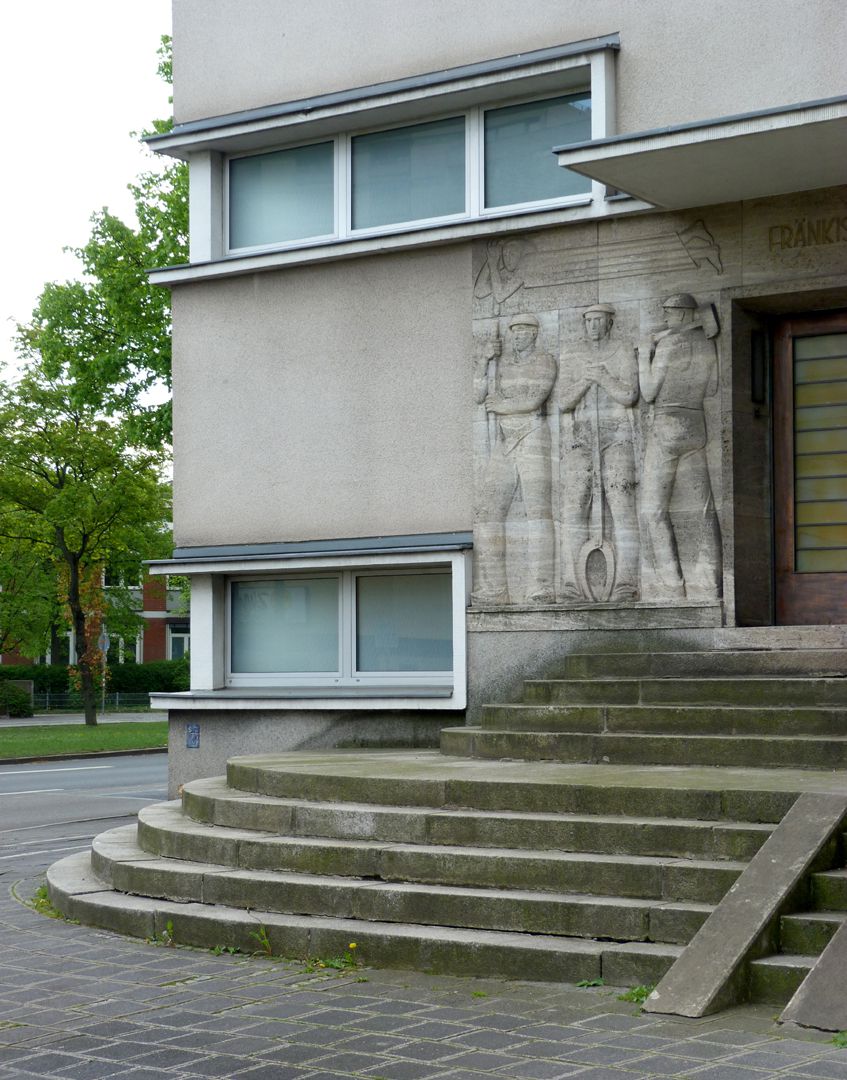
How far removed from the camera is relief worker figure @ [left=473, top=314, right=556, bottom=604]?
37.7 ft

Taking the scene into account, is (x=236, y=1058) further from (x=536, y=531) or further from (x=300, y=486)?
(x=300, y=486)

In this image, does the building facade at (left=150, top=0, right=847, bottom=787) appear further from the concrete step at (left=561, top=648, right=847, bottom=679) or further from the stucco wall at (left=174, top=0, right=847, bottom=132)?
the concrete step at (left=561, top=648, right=847, bottom=679)

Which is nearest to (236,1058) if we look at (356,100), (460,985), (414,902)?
(460,985)

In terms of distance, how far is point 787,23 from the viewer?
10.8m

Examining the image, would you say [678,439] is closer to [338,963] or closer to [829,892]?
[829,892]

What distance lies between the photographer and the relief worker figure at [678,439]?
35.7 ft

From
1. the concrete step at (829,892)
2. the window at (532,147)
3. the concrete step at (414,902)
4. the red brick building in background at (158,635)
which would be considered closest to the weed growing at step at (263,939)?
the concrete step at (414,902)

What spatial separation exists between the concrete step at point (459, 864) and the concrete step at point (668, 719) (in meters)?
2.06

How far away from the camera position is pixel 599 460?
36.8 feet

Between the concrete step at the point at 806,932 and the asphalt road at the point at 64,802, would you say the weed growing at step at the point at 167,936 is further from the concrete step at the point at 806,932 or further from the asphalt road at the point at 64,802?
the asphalt road at the point at 64,802

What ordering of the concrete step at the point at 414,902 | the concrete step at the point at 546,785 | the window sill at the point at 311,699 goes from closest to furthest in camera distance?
the concrete step at the point at 414,902 → the concrete step at the point at 546,785 → the window sill at the point at 311,699

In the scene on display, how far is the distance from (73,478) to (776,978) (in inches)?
1516

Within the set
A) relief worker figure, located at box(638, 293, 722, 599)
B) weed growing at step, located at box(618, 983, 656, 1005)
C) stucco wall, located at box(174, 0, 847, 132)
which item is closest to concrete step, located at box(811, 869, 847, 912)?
weed growing at step, located at box(618, 983, 656, 1005)

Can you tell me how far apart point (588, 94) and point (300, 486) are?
13.3 ft
